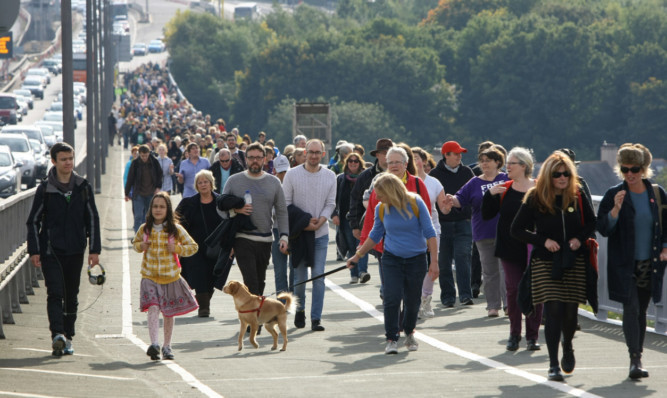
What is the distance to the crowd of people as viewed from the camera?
9664 mm

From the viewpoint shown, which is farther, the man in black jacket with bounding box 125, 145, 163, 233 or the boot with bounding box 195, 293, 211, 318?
the man in black jacket with bounding box 125, 145, 163, 233

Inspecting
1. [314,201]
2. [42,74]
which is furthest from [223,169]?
[42,74]

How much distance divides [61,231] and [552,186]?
3867mm

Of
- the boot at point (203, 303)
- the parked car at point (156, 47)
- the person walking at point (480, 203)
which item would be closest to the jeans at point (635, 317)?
the person walking at point (480, 203)

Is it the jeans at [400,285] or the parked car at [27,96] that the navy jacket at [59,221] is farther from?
the parked car at [27,96]

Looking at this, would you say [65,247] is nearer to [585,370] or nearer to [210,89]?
[585,370]

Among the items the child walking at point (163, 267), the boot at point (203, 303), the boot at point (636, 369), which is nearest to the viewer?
the boot at point (636, 369)

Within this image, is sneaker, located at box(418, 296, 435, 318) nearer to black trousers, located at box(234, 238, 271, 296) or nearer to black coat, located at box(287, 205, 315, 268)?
black coat, located at box(287, 205, 315, 268)

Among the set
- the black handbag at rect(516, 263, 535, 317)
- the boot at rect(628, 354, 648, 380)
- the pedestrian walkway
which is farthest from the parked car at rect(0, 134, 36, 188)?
the boot at rect(628, 354, 648, 380)

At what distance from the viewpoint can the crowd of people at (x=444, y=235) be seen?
966 cm

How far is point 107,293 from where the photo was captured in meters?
16.3

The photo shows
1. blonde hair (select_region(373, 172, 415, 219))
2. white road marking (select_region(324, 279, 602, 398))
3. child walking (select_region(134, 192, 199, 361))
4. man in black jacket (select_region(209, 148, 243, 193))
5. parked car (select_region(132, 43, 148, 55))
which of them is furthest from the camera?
parked car (select_region(132, 43, 148, 55))

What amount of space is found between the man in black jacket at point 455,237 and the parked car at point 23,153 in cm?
2635

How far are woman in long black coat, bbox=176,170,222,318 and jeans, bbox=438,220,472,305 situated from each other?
237 cm
